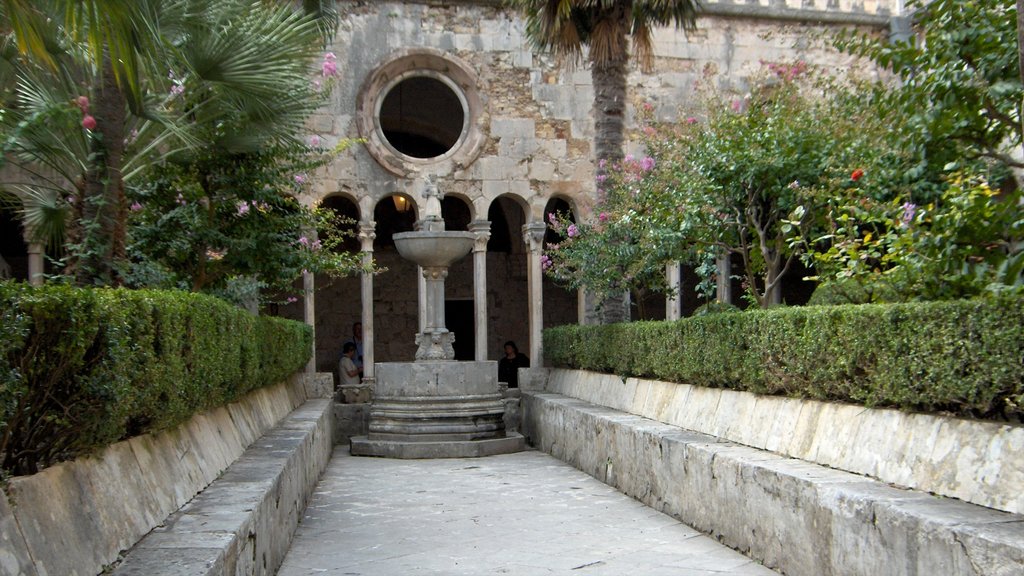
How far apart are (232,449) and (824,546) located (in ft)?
11.3

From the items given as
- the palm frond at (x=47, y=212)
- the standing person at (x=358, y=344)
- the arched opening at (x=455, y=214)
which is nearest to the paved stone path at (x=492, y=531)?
the palm frond at (x=47, y=212)

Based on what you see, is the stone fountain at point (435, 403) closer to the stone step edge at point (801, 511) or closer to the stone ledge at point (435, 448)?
the stone ledge at point (435, 448)

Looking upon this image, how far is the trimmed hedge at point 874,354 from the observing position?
4.07 meters

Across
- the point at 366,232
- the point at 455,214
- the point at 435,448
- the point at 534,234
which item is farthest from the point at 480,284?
the point at 455,214

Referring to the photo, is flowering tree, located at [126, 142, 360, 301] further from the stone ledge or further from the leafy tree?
the leafy tree

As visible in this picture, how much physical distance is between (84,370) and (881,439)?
3.60 m

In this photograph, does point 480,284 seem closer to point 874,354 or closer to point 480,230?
point 480,230

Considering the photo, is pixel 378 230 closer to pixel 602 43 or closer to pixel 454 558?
pixel 602 43

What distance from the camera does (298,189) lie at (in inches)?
433

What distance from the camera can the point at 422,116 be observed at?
19.7 meters

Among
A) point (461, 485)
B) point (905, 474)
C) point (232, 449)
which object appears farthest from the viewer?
point (461, 485)

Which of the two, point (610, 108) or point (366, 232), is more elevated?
point (610, 108)

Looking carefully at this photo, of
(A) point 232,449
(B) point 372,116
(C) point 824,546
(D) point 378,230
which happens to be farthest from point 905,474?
(D) point 378,230

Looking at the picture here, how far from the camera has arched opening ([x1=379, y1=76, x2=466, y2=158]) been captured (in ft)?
59.9
